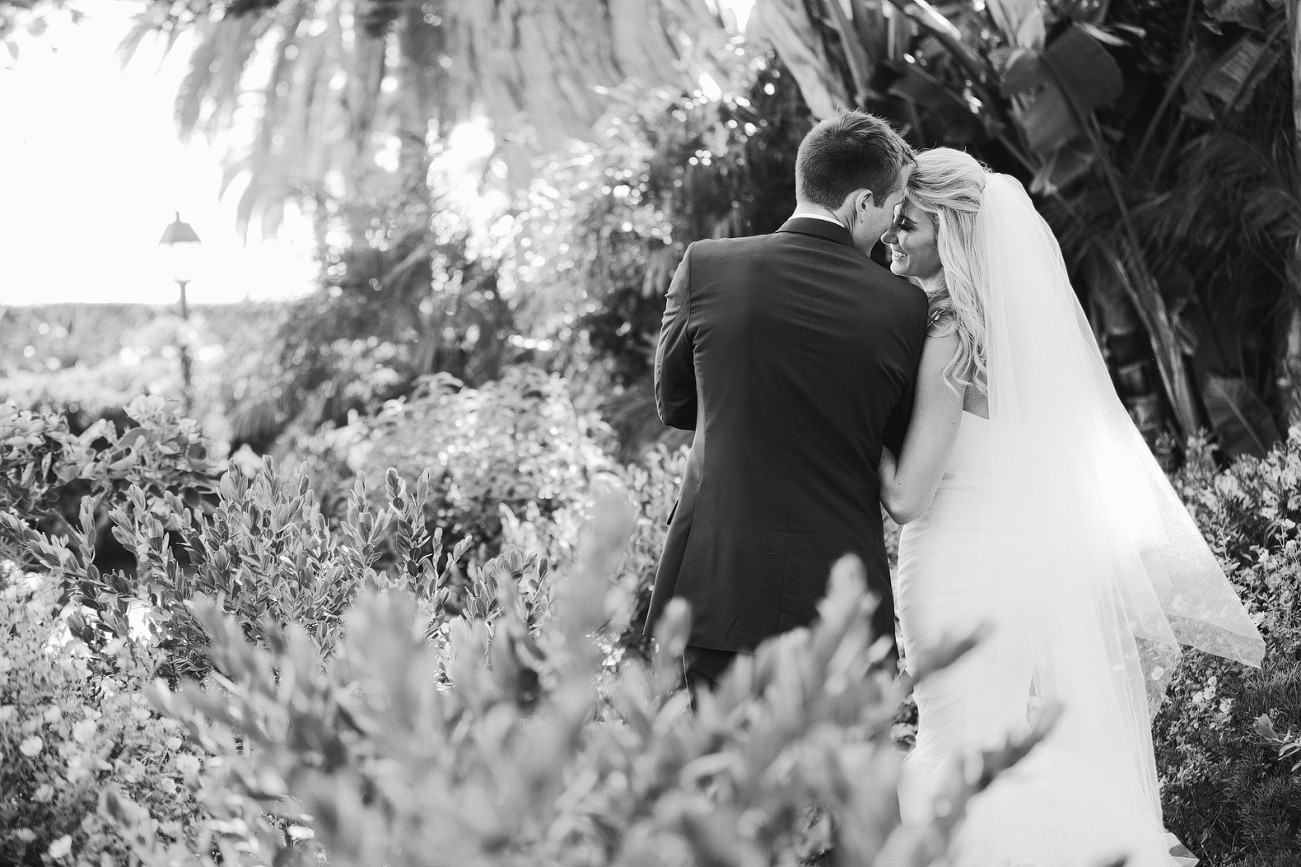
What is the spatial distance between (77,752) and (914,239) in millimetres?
2135

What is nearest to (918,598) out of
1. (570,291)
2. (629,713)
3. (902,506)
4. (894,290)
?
(902,506)

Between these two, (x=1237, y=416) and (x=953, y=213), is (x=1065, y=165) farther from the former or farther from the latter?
(x=953, y=213)

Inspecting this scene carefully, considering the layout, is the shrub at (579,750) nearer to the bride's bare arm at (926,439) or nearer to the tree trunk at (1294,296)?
the bride's bare arm at (926,439)

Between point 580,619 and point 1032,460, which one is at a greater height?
Answer: point 580,619

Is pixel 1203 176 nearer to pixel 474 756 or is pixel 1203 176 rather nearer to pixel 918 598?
pixel 918 598

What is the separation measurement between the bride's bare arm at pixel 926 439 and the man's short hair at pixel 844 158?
0.39 m

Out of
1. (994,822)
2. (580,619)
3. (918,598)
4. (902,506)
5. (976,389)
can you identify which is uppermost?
(580,619)

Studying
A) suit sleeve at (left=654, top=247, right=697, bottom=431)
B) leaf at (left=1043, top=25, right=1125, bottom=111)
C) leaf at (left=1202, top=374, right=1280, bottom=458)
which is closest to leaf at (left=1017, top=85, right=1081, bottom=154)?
leaf at (left=1043, top=25, right=1125, bottom=111)

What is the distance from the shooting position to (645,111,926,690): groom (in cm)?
233

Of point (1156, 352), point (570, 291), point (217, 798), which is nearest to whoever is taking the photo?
point (217, 798)

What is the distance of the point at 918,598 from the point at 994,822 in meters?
0.53

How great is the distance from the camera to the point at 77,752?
1.96m

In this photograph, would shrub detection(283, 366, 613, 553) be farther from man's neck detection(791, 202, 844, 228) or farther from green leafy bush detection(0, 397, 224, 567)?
man's neck detection(791, 202, 844, 228)

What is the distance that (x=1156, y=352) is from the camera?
18.3 feet
